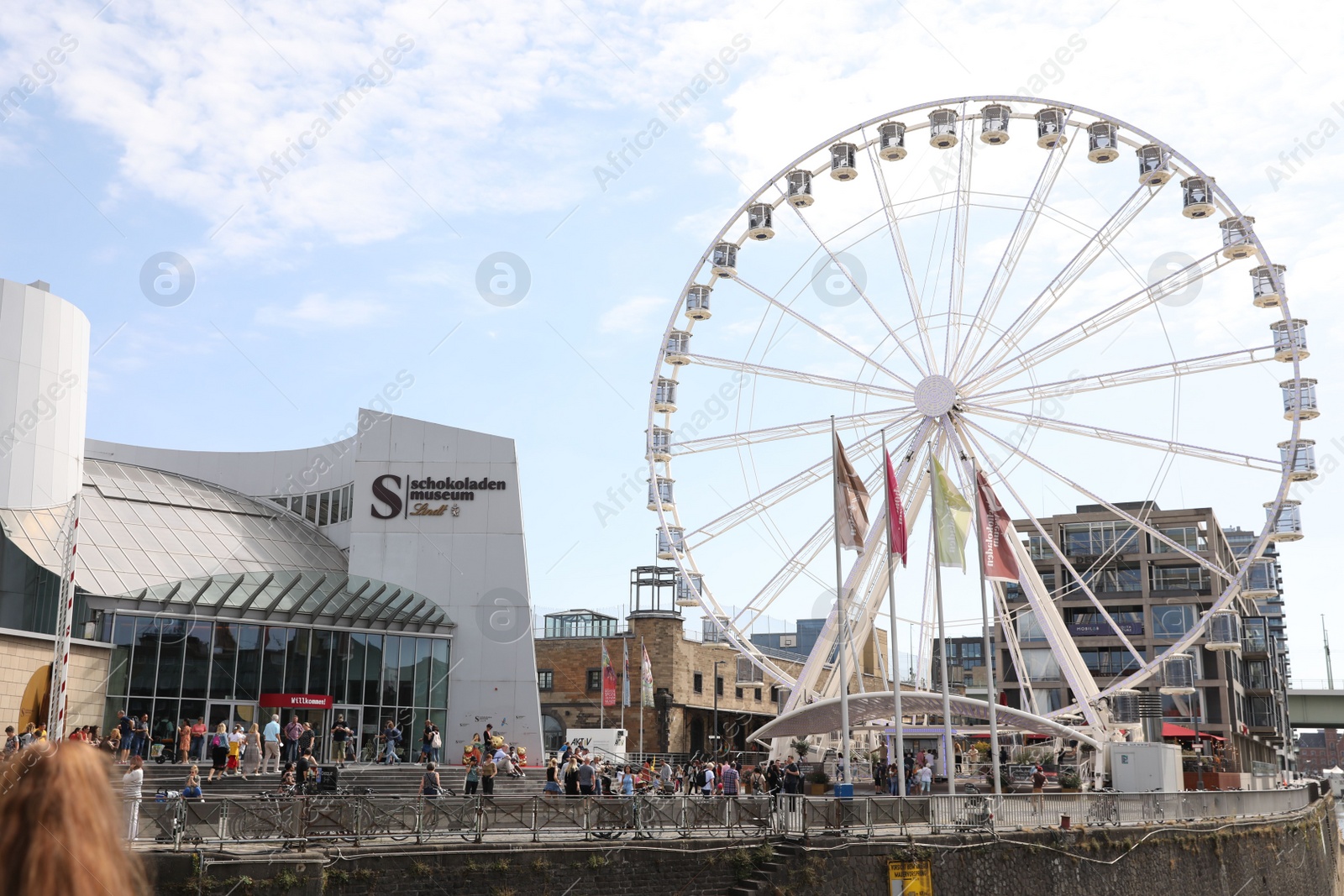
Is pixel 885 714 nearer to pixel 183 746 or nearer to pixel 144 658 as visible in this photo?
pixel 183 746

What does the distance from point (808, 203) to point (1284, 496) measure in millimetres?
17426

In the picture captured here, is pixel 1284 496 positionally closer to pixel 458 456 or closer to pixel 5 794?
pixel 458 456

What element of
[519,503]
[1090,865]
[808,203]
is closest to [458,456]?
[519,503]

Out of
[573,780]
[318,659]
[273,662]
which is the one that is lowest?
[573,780]

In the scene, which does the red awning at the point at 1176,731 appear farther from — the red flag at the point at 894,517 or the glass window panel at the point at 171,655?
the glass window panel at the point at 171,655

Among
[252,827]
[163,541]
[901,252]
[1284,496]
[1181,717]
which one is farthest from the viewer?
[1181,717]

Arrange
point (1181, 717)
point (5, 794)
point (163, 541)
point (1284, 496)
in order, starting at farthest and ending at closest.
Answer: point (1181, 717), point (163, 541), point (1284, 496), point (5, 794)

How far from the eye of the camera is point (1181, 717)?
79062mm

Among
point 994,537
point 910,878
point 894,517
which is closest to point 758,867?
point 910,878

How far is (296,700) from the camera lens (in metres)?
42.9

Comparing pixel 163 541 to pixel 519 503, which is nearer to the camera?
pixel 163 541

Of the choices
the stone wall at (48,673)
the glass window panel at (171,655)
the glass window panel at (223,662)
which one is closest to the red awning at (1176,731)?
the glass window panel at (223,662)

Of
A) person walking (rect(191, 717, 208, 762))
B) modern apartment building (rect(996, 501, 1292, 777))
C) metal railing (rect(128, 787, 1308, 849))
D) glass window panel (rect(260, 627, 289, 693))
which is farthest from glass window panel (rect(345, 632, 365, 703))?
modern apartment building (rect(996, 501, 1292, 777))

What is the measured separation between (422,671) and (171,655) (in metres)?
9.74
